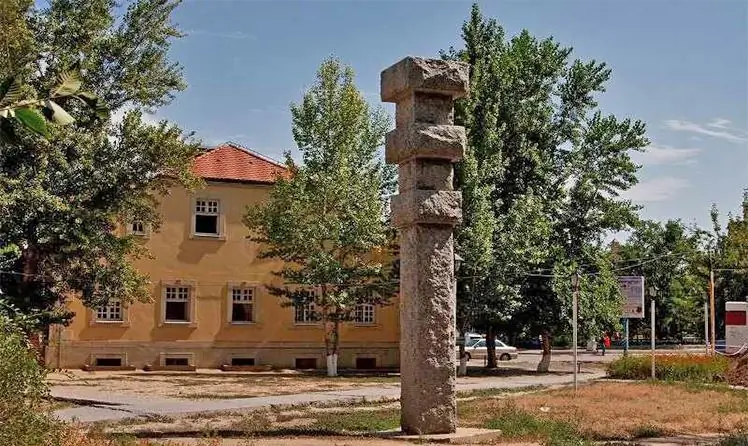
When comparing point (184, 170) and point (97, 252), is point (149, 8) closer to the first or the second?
point (184, 170)

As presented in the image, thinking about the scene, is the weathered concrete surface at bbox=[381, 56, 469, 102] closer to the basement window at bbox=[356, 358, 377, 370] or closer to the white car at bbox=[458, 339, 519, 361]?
the basement window at bbox=[356, 358, 377, 370]

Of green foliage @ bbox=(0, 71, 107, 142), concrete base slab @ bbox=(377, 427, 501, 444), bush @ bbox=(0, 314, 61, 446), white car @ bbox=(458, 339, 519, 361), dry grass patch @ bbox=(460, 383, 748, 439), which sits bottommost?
white car @ bbox=(458, 339, 519, 361)

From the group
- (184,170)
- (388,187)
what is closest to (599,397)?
(184,170)

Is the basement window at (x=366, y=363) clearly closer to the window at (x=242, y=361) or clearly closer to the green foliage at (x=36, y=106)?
the window at (x=242, y=361)

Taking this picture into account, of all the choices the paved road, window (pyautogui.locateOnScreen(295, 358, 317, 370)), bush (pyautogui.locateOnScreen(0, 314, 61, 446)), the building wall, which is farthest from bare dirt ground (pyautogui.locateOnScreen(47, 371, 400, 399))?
bush (pyautogui.locateOnScreen(0, 314, 61, 446))

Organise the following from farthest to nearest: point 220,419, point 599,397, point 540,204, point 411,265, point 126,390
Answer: point 540,204 < point 126,390 < point 599,397 < point 220,419 < point 411,265

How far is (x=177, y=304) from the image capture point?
36656 millimetres

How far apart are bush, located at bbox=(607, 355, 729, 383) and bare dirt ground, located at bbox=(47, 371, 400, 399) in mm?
8052

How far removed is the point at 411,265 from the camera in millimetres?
13039

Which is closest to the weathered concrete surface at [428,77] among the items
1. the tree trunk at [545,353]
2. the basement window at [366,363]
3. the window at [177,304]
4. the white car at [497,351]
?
the window at [177,304]

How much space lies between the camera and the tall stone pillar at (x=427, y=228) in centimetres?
1277

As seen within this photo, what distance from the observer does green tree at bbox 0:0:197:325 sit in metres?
21.0

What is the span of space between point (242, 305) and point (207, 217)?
3.97 meters

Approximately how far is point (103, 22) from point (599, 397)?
15.0 metres
